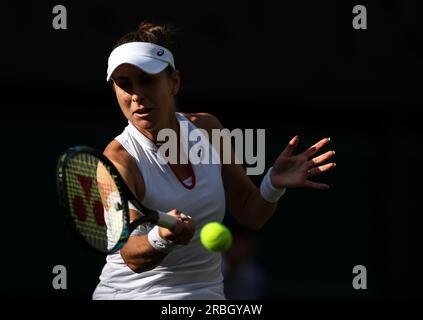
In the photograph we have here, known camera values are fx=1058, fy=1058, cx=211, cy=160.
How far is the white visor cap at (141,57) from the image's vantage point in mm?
4605

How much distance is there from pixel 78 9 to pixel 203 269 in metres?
3.74

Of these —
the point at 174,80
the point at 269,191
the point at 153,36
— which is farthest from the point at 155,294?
the point at 153,36

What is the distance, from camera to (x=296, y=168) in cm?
493

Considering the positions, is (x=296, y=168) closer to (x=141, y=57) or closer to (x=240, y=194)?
(x=240, y=194)

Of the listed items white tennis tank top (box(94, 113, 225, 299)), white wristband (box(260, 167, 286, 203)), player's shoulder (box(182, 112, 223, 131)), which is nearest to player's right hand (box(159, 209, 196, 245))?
white tennis tank top (box(94, 113, 225, 299))

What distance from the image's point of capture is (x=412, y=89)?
911 centimetres

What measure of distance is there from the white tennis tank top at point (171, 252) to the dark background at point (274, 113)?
3.41 meters

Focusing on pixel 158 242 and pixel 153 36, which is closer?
pixel 158 242

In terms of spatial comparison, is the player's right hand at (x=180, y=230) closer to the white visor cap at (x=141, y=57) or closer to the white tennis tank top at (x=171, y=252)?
the white tennis tank top at (x=171, y=252)

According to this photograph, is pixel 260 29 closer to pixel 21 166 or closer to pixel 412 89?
pixel 412 89

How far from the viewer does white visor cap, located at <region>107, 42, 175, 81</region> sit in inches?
181

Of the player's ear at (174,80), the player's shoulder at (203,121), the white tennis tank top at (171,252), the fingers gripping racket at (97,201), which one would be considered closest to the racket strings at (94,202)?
the fingers gripping racket at (97,201)

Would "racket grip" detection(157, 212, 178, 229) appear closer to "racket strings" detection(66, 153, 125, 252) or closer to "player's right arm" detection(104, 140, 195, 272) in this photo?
"player's right arm" detection(104, 140, 195, 272)

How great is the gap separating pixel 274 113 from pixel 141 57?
4.35 metres
